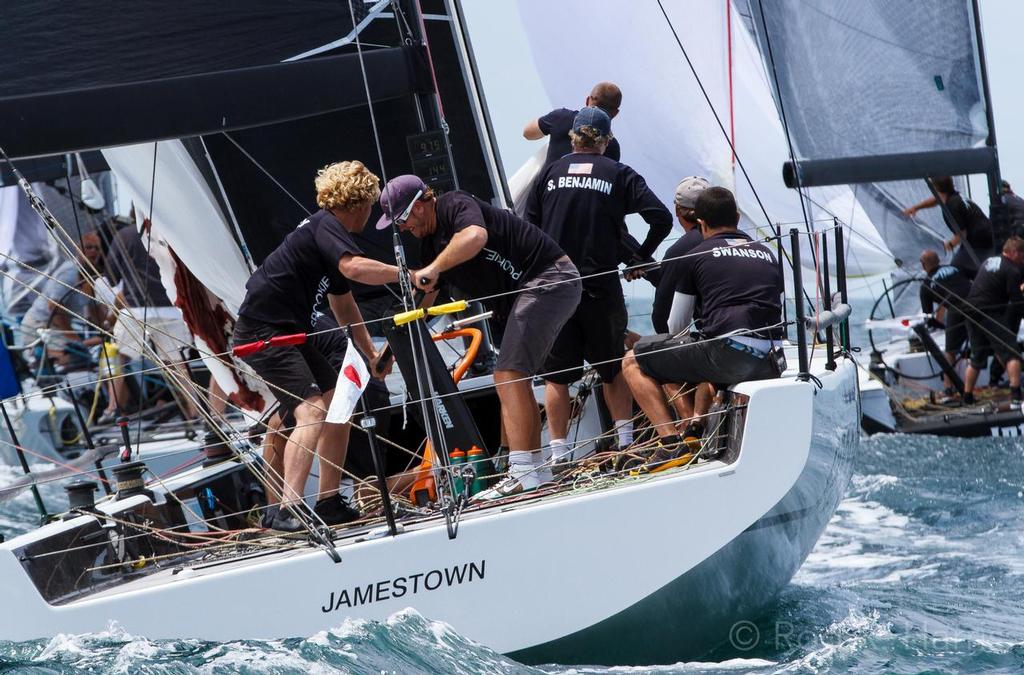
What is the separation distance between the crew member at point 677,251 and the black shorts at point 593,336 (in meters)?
0.17

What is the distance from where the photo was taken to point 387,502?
3.99 metres

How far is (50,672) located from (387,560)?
41.0 inches

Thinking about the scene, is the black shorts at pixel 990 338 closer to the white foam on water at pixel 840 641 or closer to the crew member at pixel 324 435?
the white foam on water at pixel 840 641

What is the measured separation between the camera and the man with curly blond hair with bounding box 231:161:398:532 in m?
4.55

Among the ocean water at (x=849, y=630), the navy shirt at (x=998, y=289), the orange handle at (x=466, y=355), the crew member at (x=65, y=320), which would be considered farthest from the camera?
the crew member at (x=65, y=320)

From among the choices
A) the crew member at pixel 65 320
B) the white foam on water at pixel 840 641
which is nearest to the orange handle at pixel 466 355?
the white foam on water at pixel 840 641

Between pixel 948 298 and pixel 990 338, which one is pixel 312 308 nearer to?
pixel 990 338

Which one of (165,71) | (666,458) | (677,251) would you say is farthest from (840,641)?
(165,71)

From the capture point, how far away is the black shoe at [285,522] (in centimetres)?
450

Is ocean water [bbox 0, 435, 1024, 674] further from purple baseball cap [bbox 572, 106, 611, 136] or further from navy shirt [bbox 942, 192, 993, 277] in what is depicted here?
navy shirt [bbox 942, 192, 993, 277]

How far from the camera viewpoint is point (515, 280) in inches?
189

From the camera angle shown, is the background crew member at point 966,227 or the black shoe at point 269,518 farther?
the background crew member at point 966,227

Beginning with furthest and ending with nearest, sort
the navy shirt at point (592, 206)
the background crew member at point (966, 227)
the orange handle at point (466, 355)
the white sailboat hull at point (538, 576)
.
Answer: the background crew member at point (966, 227) < the orange handle at point (466, 355) < the navy shirt at point (592, 206) < the white sailboat hull at point (538, 576)

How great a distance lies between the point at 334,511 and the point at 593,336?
49.8 inches
